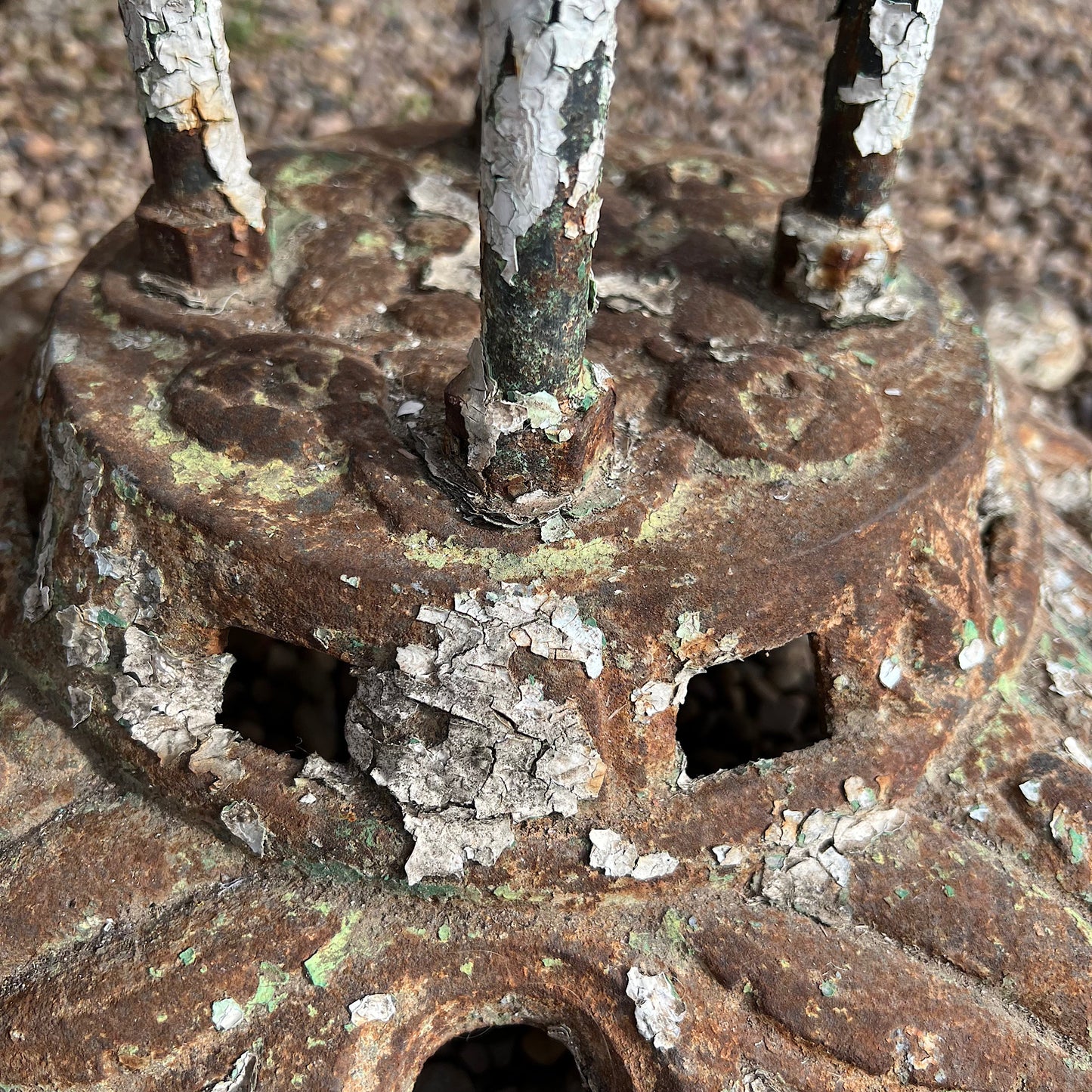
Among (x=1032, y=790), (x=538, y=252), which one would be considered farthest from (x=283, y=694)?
(x=1032, y=790)

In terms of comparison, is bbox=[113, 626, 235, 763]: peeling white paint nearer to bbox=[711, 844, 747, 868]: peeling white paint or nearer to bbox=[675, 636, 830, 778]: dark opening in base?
bbox=[711, 844, 747, 868]: peeling white paint

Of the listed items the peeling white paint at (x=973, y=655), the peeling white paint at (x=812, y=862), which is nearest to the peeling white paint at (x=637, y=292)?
the peeling white paint at (x=973, y=655)

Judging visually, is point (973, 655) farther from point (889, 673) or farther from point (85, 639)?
point (85, 639)

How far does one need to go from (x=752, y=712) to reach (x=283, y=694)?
3.16 ft

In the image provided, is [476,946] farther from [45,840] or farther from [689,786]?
[45,840]

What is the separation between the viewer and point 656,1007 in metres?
1.55

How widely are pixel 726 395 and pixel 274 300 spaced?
800 millimetres

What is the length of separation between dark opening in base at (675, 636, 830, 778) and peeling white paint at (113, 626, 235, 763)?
1.03 metres

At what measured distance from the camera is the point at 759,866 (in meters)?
1.65

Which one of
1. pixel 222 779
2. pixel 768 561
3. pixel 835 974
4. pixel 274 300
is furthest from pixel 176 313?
pixel 835 974

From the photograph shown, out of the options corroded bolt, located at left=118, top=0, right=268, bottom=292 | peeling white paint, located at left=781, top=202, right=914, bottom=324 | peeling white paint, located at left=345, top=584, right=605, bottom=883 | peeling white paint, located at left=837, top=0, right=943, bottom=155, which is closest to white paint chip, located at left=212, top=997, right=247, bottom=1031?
peeling white paint, located at left=345, top=584, right=605, bottom=883

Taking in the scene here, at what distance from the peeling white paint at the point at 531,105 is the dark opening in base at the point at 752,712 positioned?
1.20 meters

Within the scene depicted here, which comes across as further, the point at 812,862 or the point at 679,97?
the point at 679,97

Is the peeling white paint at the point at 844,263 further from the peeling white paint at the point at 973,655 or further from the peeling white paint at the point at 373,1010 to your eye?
the peeling white paint at the point at 373,1010
